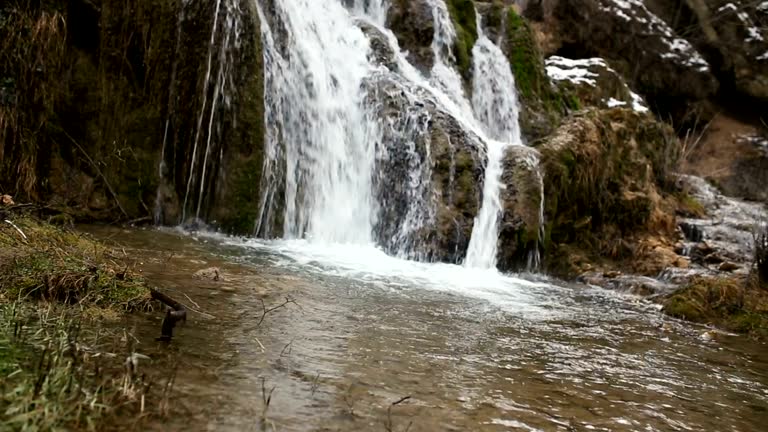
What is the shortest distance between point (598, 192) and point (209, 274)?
8981mm

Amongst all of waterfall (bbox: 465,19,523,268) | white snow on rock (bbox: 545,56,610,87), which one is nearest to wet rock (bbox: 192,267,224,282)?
waterfall (bbox: 465,19,523,268)

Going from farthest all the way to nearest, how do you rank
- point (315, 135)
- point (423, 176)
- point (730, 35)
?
point (730, 35), point (423, 176), point (315, 135)

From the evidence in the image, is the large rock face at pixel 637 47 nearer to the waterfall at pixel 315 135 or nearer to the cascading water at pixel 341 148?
the cascading water at pixel 341 148

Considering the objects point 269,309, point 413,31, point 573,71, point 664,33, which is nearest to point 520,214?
point 413,31

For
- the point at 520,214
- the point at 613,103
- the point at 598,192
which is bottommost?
the point at 520,214

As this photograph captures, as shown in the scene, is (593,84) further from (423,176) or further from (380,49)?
(423,176)

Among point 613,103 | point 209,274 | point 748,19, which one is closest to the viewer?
point 209,274

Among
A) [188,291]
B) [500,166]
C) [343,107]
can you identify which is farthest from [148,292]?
[500,166]

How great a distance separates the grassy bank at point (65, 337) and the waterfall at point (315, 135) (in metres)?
4.36

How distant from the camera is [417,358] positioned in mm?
3629

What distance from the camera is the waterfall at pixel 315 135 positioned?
8930mm

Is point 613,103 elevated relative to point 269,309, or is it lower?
elevated

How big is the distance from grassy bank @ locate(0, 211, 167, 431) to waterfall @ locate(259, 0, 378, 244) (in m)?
Result: 4.36

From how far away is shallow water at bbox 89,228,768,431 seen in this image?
271 cm
